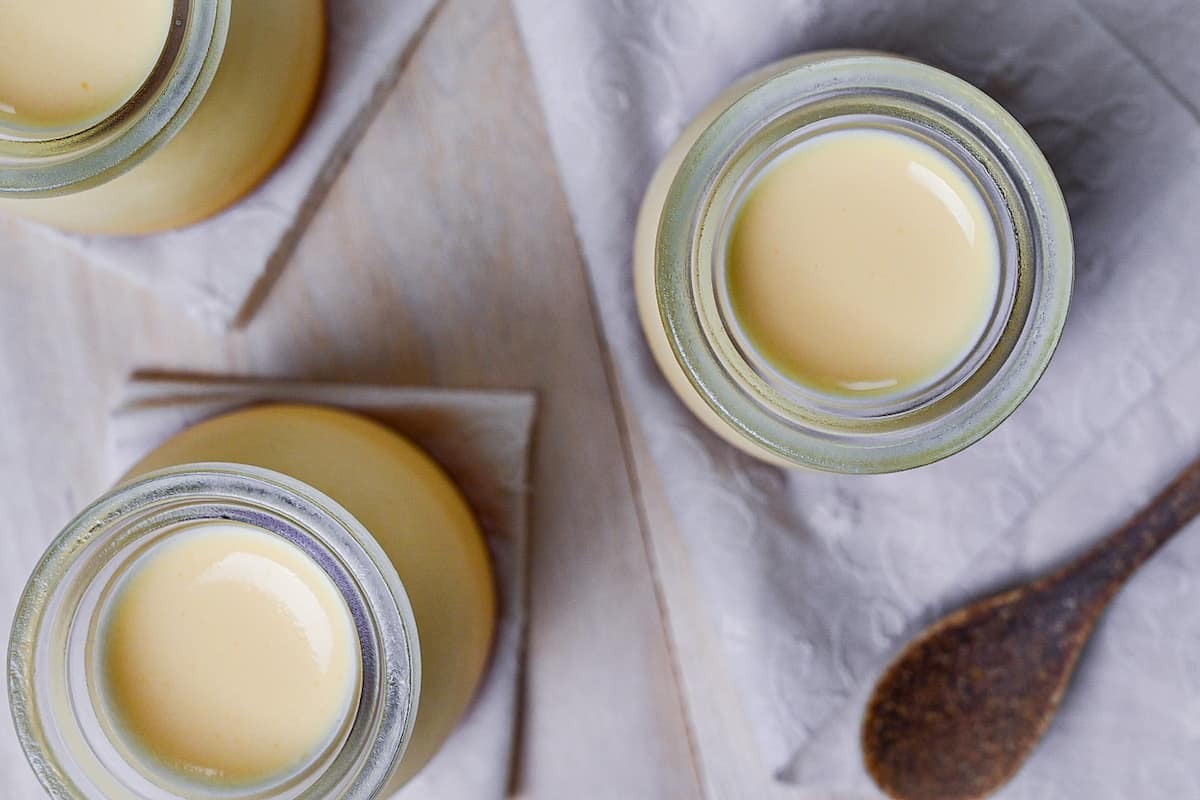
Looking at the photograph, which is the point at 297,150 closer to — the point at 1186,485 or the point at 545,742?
the point at 545,742

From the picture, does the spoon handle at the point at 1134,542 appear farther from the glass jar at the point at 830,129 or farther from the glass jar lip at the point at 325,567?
the glass jar lip at the point at 325,567

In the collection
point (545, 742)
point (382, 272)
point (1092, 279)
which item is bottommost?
point (545, 742)

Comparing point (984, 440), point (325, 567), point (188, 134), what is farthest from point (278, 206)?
point (984, 440)

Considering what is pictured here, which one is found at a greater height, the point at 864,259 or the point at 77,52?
the point at 77,52

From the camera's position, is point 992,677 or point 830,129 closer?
point 830,129

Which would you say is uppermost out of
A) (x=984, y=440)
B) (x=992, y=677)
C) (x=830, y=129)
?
(x=830, y=129)

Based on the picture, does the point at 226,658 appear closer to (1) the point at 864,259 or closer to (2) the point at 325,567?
(2) the point at 325,567

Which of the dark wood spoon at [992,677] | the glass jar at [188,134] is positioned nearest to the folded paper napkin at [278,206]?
the glass jar at [188,134]

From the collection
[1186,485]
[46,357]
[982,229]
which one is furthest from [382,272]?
[1186,485]
